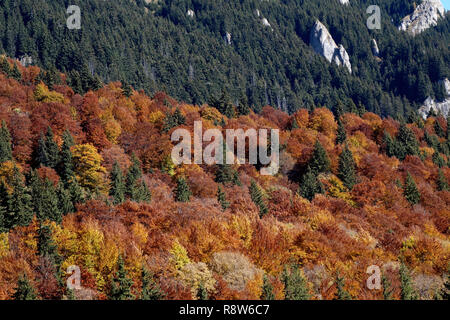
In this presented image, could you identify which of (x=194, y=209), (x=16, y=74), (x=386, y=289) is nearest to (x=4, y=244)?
(x=194, y=209)

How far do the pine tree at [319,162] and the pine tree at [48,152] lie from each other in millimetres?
42870

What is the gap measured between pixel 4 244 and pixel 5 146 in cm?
2689

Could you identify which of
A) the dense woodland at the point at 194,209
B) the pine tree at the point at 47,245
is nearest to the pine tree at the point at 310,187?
the dense woodland at the point at 194,209

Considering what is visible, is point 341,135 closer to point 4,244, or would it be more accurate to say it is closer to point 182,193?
point 182,193

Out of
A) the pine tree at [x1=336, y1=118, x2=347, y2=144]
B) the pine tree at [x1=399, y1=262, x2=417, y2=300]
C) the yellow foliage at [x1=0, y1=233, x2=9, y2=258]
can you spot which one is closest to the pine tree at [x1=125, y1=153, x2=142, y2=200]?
the yellow foliage at [x1=0, y1=233, x2=9, y2=258]

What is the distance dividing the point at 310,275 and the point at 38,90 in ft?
256

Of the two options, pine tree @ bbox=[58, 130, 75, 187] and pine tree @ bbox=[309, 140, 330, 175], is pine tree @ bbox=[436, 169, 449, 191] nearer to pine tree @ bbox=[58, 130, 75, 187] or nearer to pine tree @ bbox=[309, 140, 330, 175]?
pine tree @ bbox=[309, 140, 330, 175]

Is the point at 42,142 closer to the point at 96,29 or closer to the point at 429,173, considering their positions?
the point at 429,173

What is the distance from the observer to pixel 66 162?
71875mm

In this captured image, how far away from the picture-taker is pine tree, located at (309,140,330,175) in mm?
85688

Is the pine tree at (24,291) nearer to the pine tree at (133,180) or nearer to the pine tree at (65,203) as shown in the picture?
the pine tree at (65,203)

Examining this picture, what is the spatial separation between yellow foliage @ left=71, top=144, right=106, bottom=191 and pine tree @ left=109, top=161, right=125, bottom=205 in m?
2.44

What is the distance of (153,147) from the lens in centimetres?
8531
